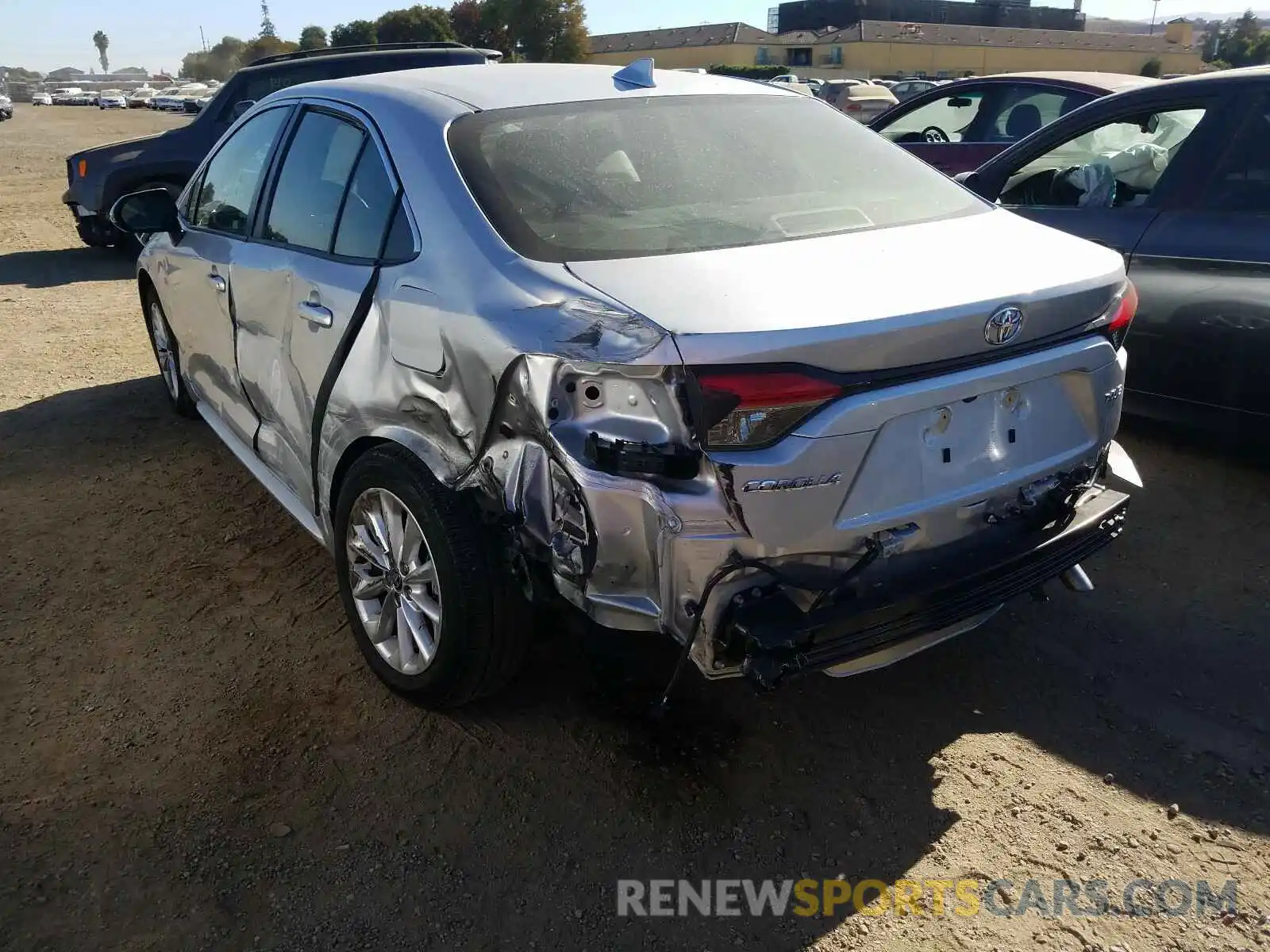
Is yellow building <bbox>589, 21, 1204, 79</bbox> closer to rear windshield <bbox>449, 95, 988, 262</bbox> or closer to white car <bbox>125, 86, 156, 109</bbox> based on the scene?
white car <bbox>125, 86, 156, 109</bbox>

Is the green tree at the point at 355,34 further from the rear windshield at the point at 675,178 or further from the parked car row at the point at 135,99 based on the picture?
the rear windshield at the point at 675,178

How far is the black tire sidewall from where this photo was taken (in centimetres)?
264

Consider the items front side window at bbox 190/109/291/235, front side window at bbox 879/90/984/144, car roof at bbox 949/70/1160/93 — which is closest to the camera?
front side window at bbox 190/109/291/235

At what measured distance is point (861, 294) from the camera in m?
2.30

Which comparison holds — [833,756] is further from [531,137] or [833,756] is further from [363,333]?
[531,137]

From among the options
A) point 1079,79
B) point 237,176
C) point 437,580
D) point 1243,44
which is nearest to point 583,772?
point 437,580

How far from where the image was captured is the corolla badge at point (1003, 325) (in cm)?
236

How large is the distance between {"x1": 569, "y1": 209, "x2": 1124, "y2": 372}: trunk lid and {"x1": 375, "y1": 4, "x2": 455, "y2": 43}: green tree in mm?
62658

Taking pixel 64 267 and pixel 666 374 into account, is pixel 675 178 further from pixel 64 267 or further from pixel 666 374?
pixel 64 267

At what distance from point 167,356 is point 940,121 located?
6.08 m

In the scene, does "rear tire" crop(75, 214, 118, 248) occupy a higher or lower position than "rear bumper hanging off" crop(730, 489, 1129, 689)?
lower

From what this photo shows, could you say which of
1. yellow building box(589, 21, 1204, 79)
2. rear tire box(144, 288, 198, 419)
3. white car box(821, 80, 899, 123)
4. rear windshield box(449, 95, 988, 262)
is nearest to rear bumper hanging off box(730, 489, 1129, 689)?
rear windshield box(449, 95, 988, 262)

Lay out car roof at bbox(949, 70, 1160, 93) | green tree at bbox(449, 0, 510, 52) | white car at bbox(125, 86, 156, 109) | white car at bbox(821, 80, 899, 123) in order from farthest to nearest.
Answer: white car at bbox(125, 86, 156, 109) < green tree at bbox(449, 0, 510, 52) < white car at bbox(821, 80, 899, 123) < car roof at bbox(949, 70, 1160, 93)

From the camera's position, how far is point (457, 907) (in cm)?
234
